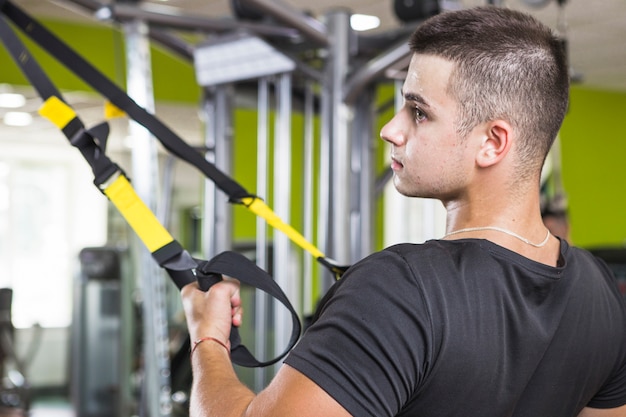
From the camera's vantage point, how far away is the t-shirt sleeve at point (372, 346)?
860mm

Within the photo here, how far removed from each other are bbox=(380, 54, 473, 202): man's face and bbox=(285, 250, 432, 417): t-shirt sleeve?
0.15m

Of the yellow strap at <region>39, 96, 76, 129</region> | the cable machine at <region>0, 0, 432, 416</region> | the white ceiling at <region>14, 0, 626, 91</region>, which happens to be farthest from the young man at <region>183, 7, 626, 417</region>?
the white ceiling at <region>14, 0, 626, 91</region>

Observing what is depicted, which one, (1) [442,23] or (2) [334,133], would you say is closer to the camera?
(1) [442,23]

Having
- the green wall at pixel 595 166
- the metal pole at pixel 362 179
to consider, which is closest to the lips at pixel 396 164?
the metal pole at pixel 362 179

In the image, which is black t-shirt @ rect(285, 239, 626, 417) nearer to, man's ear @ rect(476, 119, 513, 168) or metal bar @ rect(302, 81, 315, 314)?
man's ear @ rect(476, 119, 513, 168)

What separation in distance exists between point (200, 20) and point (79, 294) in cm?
298

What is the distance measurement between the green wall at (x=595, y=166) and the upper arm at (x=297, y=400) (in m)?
7.19

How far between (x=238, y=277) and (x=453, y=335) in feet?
1.02

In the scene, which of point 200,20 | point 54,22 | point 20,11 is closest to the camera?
point 20,11

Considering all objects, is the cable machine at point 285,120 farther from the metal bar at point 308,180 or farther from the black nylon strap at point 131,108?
the black nylon strap at point 131,108

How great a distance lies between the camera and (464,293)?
917 mm

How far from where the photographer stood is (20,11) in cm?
145

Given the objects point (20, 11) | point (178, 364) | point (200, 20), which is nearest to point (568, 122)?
point (178, 364)

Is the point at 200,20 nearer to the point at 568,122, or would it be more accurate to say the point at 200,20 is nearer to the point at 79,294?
the point at 79,294
